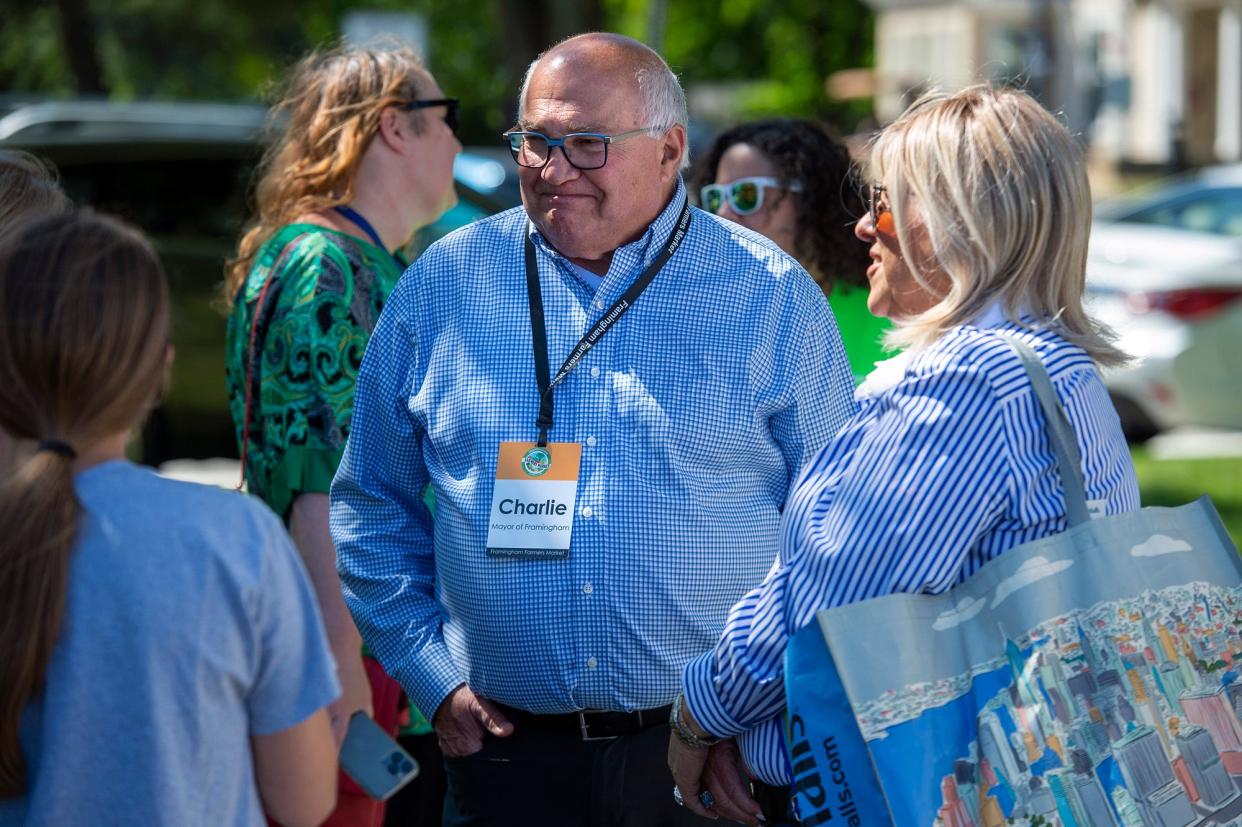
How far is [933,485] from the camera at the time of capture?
2.24 metres

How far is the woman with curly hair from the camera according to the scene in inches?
164

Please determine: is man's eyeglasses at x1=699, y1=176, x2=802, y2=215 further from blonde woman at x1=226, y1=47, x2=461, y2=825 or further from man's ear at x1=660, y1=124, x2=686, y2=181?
man's ear at x1=660, y1=124, x2=686, y2=181

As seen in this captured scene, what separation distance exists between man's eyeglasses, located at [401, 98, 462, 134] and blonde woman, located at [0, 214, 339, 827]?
5.68ft

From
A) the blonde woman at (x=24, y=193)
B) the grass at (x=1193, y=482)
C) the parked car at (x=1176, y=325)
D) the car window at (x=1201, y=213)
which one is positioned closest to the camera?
the blonde woman at (x=24, y=193)

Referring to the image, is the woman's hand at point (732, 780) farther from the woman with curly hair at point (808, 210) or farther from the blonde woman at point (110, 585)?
the woman with curly hair at point (808, 210)

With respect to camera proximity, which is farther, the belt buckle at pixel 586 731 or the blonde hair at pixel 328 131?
the blonde hair at pixel 328 131

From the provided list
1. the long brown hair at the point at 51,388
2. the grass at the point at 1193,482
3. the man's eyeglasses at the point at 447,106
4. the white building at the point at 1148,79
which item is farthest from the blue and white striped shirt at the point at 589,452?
the white building at the point at 1148,79

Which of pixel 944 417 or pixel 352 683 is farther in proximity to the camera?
pixel 352 683

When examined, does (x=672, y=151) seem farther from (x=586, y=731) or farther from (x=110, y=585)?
(x=110, y=585)

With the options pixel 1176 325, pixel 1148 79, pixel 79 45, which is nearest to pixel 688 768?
pixel 1176 325

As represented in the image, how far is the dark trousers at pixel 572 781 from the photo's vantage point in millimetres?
2842

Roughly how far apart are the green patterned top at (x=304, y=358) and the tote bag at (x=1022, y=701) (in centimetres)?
137

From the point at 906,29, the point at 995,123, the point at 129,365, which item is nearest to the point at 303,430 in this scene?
the point at 129,365

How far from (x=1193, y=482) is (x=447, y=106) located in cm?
627
